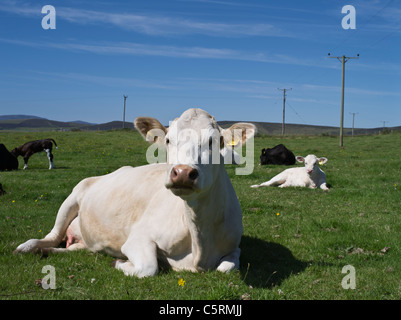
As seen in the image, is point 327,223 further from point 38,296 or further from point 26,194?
point 26,194

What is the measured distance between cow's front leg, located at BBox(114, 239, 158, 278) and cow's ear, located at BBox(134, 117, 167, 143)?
1.34 m

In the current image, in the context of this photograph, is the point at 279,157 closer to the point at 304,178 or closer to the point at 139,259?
the point at 304,178

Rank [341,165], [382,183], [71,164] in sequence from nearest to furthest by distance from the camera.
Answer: [382,183] < [341,165] < [71,164]

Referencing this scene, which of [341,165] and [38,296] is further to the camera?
[341,165]

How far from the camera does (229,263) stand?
5191 millimetres

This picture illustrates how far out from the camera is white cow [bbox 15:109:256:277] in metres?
4.54

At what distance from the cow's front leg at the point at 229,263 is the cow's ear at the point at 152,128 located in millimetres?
1683

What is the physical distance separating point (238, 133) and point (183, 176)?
4.44ft

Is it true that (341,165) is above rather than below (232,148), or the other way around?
below

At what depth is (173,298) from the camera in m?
4.42

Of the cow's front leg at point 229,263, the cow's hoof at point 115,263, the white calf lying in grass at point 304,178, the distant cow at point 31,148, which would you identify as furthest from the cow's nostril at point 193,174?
the distant cow at point 31,148

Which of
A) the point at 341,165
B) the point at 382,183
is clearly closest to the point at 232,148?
the point at 382,183

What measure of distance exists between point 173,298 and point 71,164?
20.5 m
